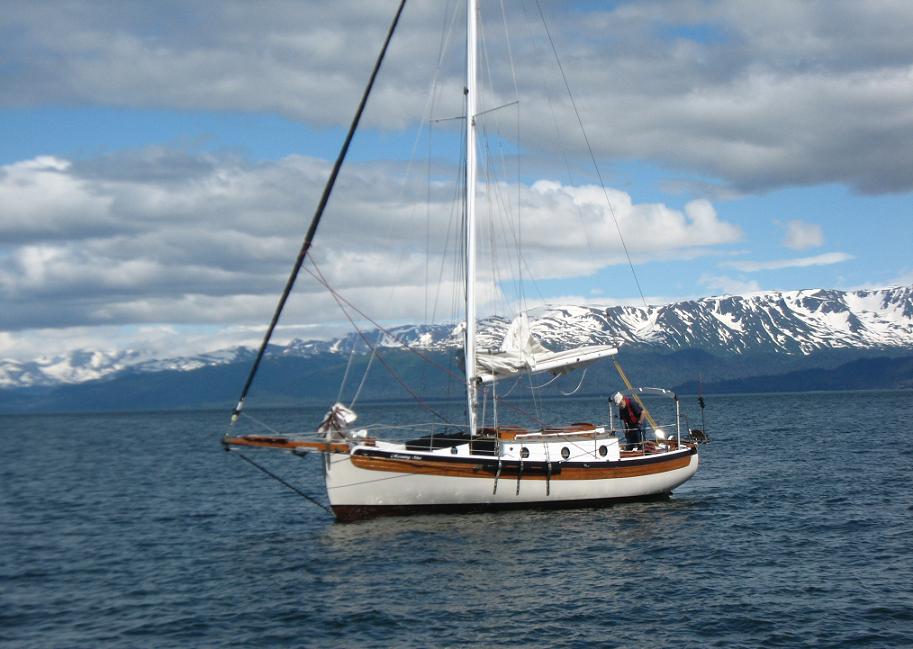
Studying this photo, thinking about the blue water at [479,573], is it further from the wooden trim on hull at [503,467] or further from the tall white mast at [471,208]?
the tall white mast at [471,208]

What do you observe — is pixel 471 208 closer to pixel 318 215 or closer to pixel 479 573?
pixel 318 215

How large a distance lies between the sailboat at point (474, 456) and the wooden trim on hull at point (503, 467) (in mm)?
40

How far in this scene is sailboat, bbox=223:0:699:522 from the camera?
35156mm

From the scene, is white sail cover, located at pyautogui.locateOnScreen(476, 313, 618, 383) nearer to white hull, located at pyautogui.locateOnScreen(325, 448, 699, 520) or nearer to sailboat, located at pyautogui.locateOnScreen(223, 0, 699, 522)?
sailboat, located at pyautogui.locateOnScreen(223, 0, 699, 522)

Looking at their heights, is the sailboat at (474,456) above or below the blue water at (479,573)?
above

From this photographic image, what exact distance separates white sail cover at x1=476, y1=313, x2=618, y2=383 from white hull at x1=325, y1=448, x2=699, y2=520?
450 cm

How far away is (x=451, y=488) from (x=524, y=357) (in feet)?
22.4

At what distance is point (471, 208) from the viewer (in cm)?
3747

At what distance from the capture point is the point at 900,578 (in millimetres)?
25984

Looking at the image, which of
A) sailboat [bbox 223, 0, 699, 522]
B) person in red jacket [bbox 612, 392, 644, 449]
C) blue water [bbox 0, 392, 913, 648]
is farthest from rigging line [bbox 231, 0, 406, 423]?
person in red jacket [bbox 612, 392, 644, 449]

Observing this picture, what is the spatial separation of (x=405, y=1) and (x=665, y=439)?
23.1m

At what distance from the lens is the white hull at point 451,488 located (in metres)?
35.2

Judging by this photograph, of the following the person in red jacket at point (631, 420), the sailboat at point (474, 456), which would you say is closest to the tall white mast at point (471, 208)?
the sailboat at point (474, 456)

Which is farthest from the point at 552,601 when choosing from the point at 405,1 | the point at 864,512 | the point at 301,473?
the point at 301,473
